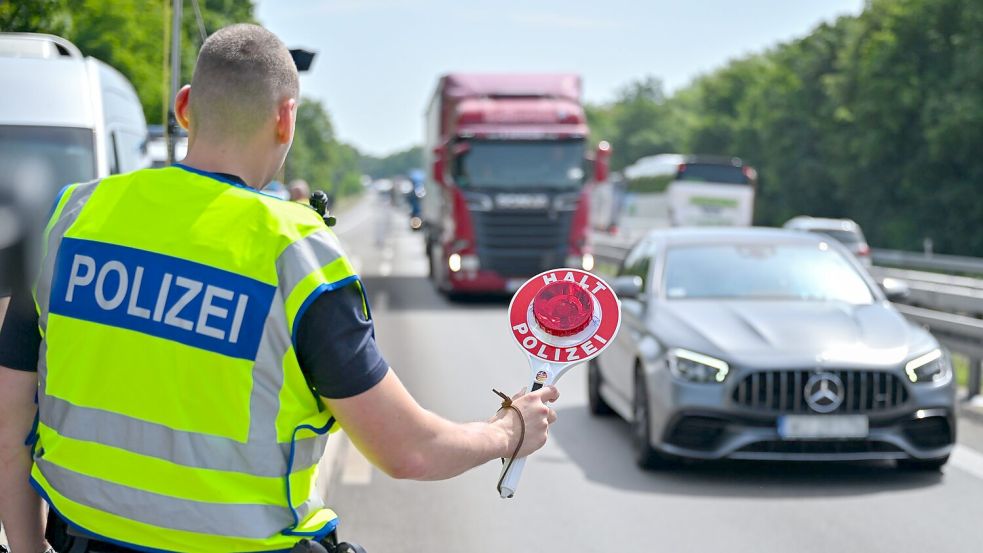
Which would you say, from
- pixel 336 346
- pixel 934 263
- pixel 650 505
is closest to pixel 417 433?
pixel 336 346

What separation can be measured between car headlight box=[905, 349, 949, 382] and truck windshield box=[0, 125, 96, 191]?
5.24m

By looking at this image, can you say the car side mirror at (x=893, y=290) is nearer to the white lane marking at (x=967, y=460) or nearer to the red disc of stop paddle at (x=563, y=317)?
the white lane marking at (x=967, y=460)

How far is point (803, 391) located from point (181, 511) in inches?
240

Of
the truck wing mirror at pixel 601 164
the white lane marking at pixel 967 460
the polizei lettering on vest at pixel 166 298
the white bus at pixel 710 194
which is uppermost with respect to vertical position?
the polizei lettering on vest at pixel 166 298

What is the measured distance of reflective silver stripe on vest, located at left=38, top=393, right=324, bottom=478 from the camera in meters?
2.30

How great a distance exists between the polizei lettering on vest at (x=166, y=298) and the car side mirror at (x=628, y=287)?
724 centimetres

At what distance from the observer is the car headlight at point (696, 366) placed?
8.17 meters

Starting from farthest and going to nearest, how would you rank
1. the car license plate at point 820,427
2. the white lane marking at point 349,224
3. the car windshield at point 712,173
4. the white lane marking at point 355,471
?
the white lane marking at point 349,224 < the car windshield at point 712,173 < the white lane marking at point 355,471 < the car license plate at point 820,427

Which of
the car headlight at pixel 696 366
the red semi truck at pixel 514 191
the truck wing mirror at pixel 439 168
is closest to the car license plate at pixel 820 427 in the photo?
the car headlight at pixel 696 366

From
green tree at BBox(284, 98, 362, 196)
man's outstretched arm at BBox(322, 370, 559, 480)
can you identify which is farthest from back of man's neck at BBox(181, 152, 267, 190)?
green tree at BBox(284, 98, 362, 196)

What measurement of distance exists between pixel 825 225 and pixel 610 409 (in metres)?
24.1

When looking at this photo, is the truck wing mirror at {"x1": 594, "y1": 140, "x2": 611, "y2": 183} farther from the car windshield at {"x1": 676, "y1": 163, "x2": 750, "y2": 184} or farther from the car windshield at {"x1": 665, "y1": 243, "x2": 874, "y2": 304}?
the car windshield at {"x1": 676, "y1": 163, "x2": 750, "y2": 184}

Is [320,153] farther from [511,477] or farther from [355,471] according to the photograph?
[511,477]

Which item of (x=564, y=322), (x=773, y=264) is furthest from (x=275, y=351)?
(x=773, y=264)
